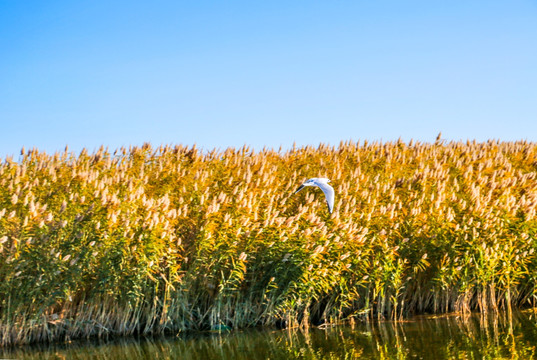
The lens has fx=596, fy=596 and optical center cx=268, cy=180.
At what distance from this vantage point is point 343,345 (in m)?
7.23

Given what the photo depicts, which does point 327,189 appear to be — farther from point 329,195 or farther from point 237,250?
point 237,250

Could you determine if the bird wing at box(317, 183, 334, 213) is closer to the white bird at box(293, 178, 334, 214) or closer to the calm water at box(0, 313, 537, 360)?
the white bird at box(293, 178, 334, 214)

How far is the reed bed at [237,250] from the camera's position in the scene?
743cm

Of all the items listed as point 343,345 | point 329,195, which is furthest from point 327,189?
point 343,345

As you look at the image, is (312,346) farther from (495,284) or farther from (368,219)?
(495,284)

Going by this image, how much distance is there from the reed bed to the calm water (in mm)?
360

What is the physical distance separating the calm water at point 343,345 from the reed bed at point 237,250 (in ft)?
1.18

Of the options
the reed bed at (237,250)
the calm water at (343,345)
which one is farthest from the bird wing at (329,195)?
the calm water at (343,345)

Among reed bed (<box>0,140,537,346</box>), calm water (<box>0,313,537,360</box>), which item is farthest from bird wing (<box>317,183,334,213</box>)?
calm water (<box>0,313,537,360</box>)

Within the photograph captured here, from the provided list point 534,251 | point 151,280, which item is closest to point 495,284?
point 534,251

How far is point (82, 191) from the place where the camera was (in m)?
8.02

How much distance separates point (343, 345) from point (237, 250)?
188cm

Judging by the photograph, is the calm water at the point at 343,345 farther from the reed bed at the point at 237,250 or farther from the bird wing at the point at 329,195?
the bird wing at the point at 329,195

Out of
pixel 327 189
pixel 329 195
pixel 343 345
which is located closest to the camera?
pixel 343 345
